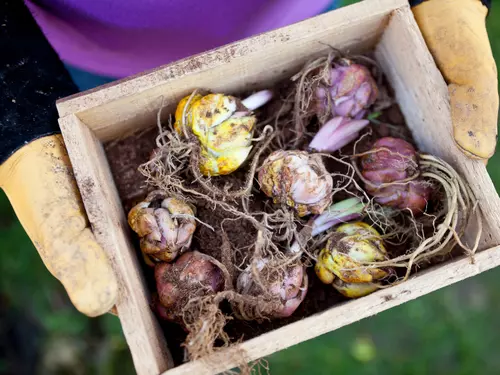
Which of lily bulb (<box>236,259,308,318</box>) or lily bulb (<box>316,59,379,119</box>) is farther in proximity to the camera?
lily bulb (<box>316,59,379,119</box>)

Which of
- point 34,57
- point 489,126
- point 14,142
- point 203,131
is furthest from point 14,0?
point 489,126

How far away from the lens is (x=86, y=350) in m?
1.41

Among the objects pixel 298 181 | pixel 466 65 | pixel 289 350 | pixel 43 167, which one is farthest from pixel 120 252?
pixel 289 350

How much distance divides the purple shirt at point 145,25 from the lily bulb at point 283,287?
525 millimetres

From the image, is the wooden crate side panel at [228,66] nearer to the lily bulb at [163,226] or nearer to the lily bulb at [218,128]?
the lily bulb at [218,128]

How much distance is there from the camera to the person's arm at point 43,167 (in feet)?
2.37

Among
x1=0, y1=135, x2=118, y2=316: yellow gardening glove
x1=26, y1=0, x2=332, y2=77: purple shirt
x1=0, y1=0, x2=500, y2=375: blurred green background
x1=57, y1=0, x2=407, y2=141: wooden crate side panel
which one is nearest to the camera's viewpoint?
x1=0, y1=135, x2=118, y2=316: yellow gardening glove

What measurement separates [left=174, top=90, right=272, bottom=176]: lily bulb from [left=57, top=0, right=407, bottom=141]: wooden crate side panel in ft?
0.15

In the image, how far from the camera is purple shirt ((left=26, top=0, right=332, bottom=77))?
93 cm

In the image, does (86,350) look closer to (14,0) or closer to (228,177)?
(228,177)

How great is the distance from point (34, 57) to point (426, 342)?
124 cm

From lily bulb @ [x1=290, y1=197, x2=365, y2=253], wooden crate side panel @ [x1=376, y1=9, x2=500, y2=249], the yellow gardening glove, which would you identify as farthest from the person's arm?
wooden crate side panel @ [x1=376, y1=9, x2=500, y2=249]

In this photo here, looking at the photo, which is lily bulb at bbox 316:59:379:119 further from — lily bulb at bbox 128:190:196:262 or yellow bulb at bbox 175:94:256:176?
lily bulb at bbox 128:190:196:262

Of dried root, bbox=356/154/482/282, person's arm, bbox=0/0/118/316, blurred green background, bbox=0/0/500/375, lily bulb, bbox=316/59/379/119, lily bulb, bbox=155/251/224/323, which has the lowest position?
blurred green background, bbox=0/0/500/375
